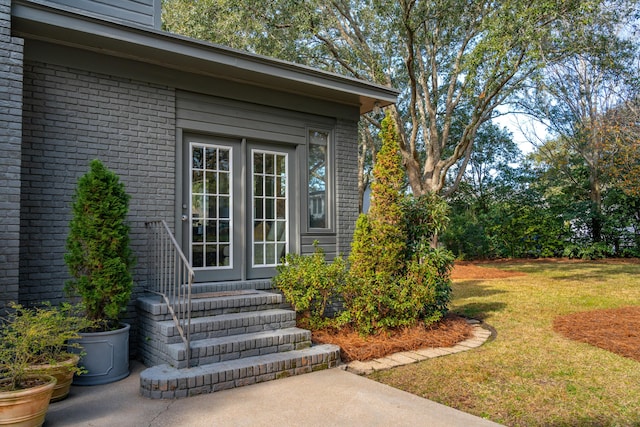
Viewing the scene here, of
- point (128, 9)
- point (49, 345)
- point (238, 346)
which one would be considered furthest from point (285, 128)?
point (49, 345)

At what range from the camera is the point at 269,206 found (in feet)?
19.7

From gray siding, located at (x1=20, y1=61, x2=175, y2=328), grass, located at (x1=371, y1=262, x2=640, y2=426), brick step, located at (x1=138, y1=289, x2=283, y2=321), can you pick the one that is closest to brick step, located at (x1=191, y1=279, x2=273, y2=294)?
brick step, located at (x1=138, y1=289, x2=283, y2=321)

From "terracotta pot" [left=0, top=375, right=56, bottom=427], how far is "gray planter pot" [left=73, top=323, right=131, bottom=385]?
A: 951mm

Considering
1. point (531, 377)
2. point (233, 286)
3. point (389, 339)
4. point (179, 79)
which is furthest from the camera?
point (233, 286)

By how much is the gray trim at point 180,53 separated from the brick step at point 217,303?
251 cm

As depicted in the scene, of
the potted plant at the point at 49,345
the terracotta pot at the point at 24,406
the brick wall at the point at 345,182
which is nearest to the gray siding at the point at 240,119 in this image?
the brick wall at the point at 345,182

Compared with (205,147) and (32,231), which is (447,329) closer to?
(205,147)

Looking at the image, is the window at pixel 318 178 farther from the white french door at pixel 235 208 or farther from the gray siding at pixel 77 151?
the gray siding at pixel 77 151

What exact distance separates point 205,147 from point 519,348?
4236 millimetres

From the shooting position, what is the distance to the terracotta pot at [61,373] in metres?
3.33

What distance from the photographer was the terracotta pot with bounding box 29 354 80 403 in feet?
10.9

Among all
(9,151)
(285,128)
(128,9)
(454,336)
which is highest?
(128,9)

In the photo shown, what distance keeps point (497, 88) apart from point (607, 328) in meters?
6.33

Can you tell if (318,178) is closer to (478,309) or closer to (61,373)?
(478,309)
